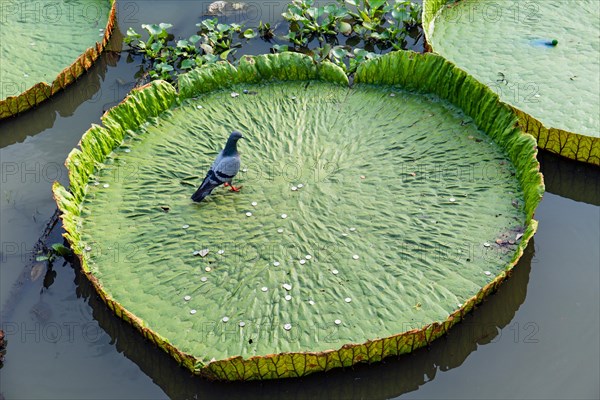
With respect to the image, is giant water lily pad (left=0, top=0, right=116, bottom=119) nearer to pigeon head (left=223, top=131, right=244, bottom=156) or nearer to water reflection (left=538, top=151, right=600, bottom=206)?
pigeon head (left=223, top=131, right=244, bottom=156)

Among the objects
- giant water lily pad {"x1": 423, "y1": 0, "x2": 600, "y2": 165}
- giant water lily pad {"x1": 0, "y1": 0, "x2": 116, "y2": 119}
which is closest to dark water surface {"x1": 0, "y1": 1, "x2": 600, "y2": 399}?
giant water lily pad {"x1": 423, "y1": 0, "x2": 600, "y2": 165}

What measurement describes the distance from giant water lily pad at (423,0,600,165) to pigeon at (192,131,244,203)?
2.59m

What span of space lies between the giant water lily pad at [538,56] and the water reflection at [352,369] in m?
1.80

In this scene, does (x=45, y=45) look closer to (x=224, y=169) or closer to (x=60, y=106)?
(x=60, y=106)

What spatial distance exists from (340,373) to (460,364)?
0.90 meters

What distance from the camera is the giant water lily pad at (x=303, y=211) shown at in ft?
16.7

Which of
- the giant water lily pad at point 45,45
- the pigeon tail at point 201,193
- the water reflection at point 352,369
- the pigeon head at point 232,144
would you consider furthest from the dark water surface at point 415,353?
the pigeon head at point 232,144

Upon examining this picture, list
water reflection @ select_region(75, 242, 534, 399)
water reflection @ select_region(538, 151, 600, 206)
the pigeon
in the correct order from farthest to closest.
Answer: water reflection @ select_region(538, 151, 600, 206) < the pigeon < water reflection @ select_region(75, 242, 534, 399)

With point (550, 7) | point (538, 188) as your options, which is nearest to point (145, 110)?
point (538, 188)

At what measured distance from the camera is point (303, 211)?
5.83 meters

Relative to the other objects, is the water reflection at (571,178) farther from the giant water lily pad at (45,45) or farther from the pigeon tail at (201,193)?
the giant water lily pad at (45,45)

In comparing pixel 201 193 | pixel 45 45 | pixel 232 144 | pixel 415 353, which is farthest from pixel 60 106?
pixel 415 353

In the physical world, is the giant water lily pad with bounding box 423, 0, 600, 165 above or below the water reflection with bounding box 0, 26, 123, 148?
above

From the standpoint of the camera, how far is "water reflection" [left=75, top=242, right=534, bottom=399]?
16.4 feet
